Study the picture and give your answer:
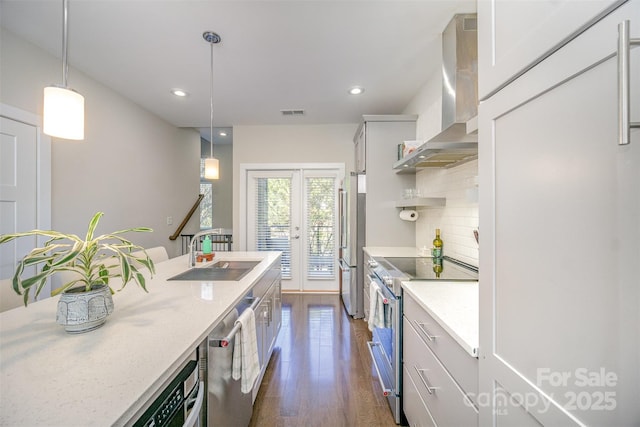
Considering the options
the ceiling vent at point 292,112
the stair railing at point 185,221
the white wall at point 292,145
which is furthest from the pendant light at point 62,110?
the stair railing at point 185,221

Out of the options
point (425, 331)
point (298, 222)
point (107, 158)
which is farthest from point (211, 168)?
point (425, 331)

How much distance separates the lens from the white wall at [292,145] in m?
4.14

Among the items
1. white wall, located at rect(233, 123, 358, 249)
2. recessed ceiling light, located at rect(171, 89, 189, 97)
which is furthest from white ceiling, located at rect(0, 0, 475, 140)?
white wall, located at rect(233, 123, 358, 249)

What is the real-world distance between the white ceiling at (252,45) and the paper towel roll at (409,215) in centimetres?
141

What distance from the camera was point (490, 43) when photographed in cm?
75

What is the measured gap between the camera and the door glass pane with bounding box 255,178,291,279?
4281mm

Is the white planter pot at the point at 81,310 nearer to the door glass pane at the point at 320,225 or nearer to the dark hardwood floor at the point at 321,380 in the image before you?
the dark hardwood floor at the point at 321,380

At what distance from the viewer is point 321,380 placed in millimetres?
2000

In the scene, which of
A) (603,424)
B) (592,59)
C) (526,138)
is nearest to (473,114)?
(526,138)

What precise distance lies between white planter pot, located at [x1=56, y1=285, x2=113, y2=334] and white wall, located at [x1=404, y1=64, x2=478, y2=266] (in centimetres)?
206

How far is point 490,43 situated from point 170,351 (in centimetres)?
135

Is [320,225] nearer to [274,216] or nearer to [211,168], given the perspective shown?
[274,216]

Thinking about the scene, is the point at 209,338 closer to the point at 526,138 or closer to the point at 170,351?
the point at 170,351

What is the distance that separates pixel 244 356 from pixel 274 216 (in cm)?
318
